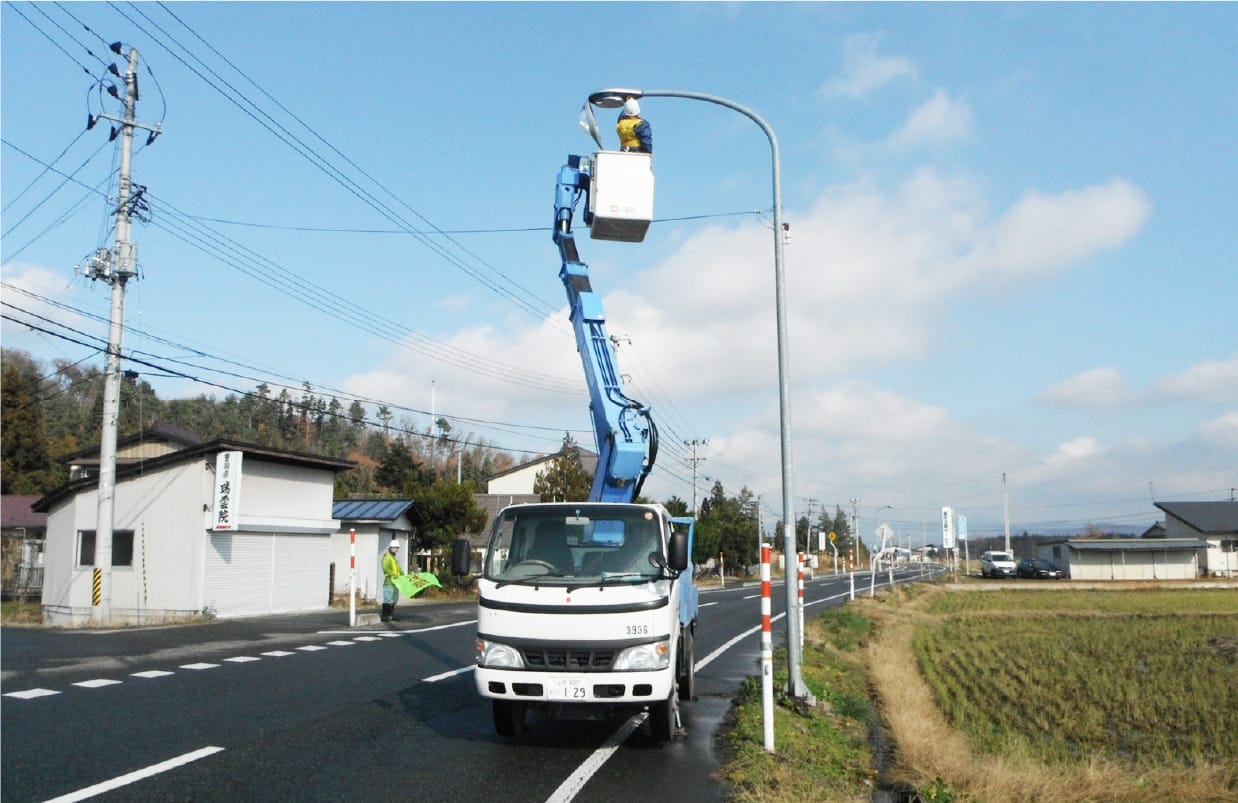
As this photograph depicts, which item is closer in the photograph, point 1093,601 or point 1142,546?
point 1093,601

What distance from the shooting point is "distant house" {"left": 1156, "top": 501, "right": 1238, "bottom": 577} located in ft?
216

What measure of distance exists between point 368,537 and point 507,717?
27070 mm

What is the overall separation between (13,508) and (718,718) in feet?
152

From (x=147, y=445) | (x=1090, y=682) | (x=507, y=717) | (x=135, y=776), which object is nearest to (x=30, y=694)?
(x=135, y=776)

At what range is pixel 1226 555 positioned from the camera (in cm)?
6612

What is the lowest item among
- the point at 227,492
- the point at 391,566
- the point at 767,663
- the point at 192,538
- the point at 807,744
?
the point at 807,744

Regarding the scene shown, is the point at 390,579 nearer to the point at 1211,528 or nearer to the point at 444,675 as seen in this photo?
the point at 444,675

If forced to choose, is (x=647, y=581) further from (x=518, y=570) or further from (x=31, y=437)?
(x=31, y=437)

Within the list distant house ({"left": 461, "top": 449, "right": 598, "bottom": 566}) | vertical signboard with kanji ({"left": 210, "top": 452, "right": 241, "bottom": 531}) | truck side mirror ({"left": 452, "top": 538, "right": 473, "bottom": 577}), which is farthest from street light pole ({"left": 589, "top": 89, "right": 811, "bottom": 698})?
distant house ({"left": 461, "top": 449, "right": 598, "bottom": 566})

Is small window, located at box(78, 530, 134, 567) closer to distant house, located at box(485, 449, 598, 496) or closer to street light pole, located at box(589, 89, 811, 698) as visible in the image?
street light pole, located at box(589, 89, 811, 698)

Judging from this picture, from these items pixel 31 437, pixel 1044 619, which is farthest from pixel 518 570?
pixel 31 437

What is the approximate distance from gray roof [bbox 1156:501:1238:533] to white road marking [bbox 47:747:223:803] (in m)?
74.5

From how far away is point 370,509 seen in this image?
3578cm

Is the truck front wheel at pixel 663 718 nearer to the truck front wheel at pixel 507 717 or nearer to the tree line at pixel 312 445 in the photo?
the truck front wheel at pixel 507 717
